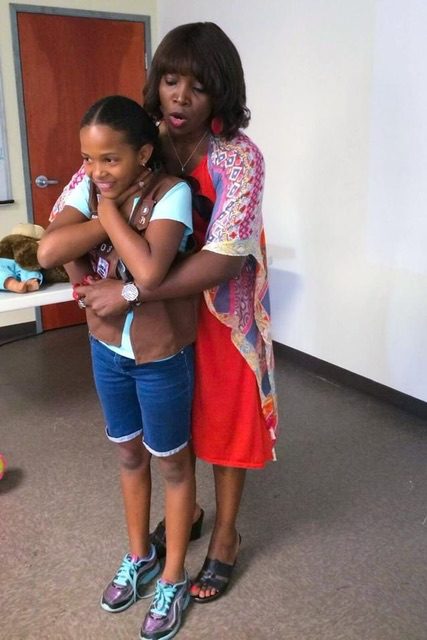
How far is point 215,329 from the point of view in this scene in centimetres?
146

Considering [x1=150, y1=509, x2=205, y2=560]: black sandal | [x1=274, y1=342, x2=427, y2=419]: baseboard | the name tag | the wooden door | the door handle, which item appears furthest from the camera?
the door handle

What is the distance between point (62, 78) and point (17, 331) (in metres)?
1.66

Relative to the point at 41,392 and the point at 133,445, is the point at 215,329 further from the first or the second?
the point at 41,392

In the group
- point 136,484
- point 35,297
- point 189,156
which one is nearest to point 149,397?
point 136,484

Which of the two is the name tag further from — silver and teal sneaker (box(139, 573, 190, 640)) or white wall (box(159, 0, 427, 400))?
white wall (box(159, 0, 427, 400))

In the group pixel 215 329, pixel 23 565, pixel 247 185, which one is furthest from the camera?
pixel 23 565

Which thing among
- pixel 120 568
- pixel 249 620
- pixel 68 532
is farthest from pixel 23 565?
pixel 249 620

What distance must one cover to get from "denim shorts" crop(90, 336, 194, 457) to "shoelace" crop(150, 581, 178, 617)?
15.1 inches

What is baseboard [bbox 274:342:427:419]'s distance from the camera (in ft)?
9.26

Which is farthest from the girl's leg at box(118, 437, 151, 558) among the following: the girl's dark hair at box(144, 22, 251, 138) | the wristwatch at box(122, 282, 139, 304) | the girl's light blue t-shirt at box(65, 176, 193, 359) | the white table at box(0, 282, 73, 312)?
the white table at box(0, 282, 73, 312)

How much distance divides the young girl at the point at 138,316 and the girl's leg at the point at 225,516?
4.5 inches

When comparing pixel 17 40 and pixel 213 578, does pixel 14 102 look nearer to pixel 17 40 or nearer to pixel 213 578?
pixel 17 40

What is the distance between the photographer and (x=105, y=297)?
4.18 feet

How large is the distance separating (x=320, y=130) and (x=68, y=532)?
2190 mm
